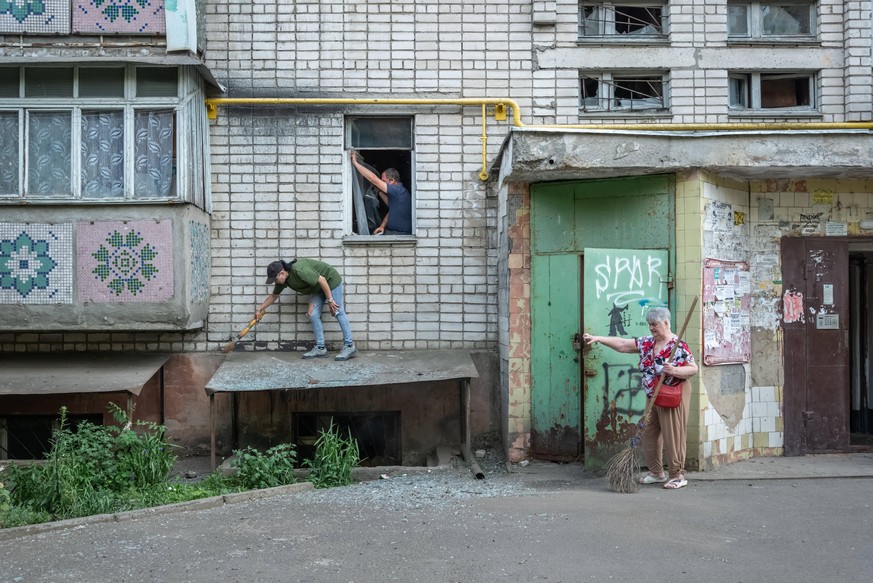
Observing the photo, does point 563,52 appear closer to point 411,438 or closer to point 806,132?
point 806,132

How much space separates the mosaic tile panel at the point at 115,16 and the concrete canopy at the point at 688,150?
12.8ft

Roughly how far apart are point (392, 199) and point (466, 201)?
829 mm

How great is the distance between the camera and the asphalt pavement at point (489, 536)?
16.4 ft

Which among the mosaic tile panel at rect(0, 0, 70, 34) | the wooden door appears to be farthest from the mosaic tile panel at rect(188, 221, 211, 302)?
the wooden door

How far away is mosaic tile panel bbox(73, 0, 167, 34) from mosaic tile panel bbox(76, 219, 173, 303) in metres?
1.96

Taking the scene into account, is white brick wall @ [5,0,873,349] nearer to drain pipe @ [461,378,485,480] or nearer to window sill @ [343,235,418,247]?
window sill @ [343,235,418,247]

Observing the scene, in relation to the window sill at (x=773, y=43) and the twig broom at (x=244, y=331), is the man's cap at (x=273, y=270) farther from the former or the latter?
the window sill at (x=773, y=43)

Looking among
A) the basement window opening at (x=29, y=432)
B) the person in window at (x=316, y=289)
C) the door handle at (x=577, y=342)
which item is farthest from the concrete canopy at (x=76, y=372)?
the door handle at (x=577, y=342)

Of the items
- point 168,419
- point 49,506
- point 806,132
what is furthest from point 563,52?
point 49,506

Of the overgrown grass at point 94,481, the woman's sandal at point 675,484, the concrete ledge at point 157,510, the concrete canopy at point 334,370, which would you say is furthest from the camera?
the concrete canopy at point 334,370

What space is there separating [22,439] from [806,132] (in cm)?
867

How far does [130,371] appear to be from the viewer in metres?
8.41

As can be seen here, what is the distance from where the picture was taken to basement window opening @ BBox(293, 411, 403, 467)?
30.2 ft

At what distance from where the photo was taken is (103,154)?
27.4 feet
